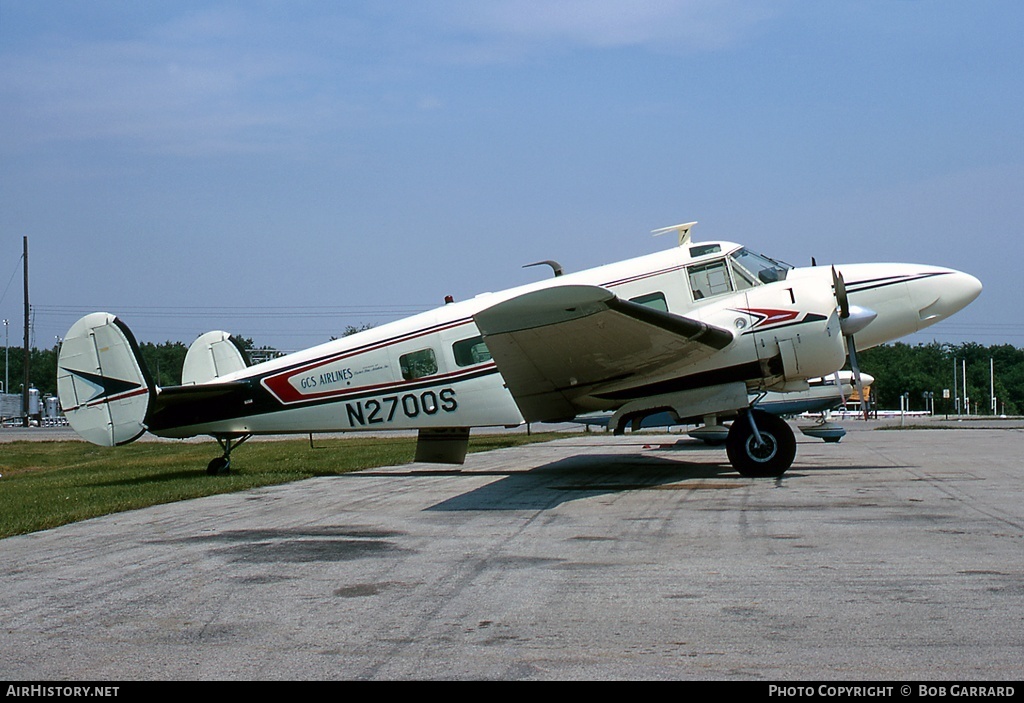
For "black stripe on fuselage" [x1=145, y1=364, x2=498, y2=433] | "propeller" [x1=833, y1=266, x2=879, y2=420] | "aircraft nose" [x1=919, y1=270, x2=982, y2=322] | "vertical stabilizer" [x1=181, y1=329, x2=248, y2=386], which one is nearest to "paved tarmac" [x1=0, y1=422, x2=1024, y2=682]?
"propeller" [x1=833, y1=266, x2=879, y2=420]

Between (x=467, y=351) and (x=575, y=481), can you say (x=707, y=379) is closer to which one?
(x=575, y=481)

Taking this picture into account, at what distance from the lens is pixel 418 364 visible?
16312mm

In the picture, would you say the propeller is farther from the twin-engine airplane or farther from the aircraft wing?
the aircraft wing

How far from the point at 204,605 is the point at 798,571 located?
13.9 feet

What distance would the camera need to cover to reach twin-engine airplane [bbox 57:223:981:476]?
1353 cm

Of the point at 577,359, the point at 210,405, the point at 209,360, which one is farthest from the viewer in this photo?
the point at 209,360

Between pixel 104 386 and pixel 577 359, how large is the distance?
9.05 meters

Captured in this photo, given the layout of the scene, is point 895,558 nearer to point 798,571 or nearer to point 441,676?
point 798,571

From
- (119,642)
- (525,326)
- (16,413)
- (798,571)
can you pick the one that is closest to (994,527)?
(798,571)

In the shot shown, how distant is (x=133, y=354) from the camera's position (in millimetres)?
17141

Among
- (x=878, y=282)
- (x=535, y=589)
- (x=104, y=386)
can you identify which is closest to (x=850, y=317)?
(x=878, y=282)

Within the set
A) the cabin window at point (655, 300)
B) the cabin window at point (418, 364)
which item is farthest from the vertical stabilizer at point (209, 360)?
the cabin window at point (655, 300)

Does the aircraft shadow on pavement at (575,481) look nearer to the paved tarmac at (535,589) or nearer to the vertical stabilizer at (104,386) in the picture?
the paved tarmac at (535,589)

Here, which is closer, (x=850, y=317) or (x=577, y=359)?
(x=577, y=359)
